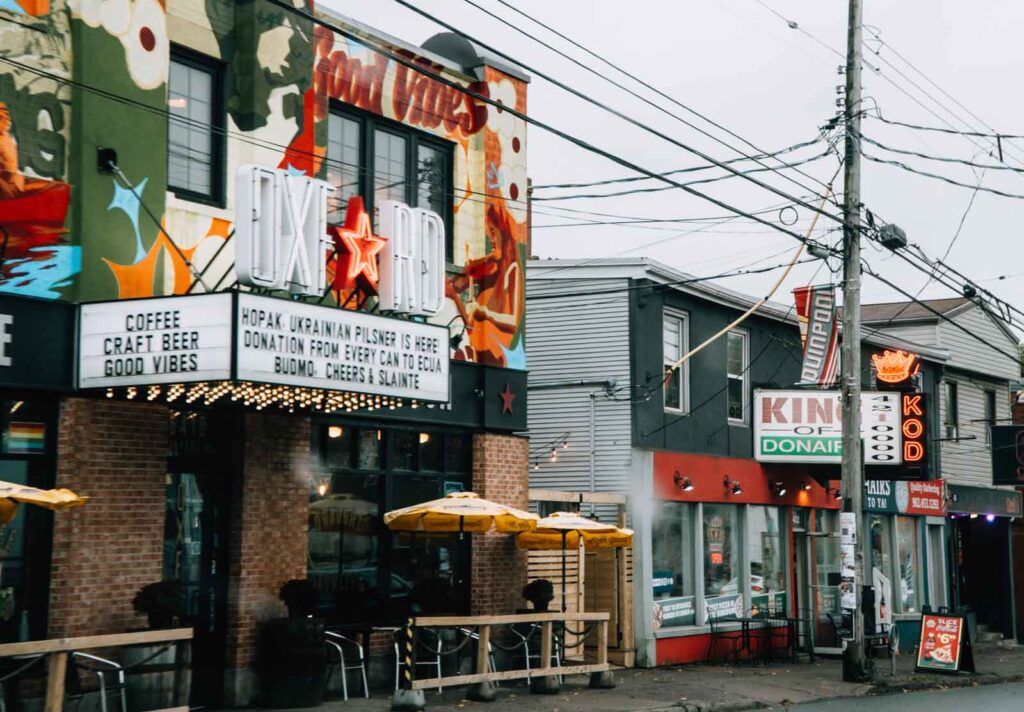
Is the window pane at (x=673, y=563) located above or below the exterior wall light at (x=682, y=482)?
below

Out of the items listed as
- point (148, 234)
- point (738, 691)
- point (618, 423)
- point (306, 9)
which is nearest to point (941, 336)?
point (618, 423)

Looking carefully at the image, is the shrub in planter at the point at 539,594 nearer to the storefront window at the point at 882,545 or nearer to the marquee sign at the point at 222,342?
the marquee sign at the point at 222,342

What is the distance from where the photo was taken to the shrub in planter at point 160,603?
13398 mm

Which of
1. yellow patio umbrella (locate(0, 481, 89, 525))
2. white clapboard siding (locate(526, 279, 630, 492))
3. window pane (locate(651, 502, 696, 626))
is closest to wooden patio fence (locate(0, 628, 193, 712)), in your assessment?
yellow patio umbrella (locate(0, 481, 89, 525))

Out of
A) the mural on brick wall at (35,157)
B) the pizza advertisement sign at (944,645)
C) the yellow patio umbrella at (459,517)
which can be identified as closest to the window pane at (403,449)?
the yellow patio umbrella at (459,517)

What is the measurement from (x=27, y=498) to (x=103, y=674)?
258 cm

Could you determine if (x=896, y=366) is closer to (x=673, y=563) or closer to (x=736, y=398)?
(x=736, y=398)

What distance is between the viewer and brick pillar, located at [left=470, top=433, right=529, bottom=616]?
18.5m

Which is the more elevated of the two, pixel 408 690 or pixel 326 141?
pixel 326 141

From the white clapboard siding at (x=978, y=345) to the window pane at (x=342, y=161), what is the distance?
65.3 ft

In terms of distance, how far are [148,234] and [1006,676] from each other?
55.5ft

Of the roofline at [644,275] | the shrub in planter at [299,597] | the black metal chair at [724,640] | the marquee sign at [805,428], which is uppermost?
the roofline at [644,275]

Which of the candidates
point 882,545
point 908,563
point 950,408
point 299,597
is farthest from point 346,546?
point 950,408

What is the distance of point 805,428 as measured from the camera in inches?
977
